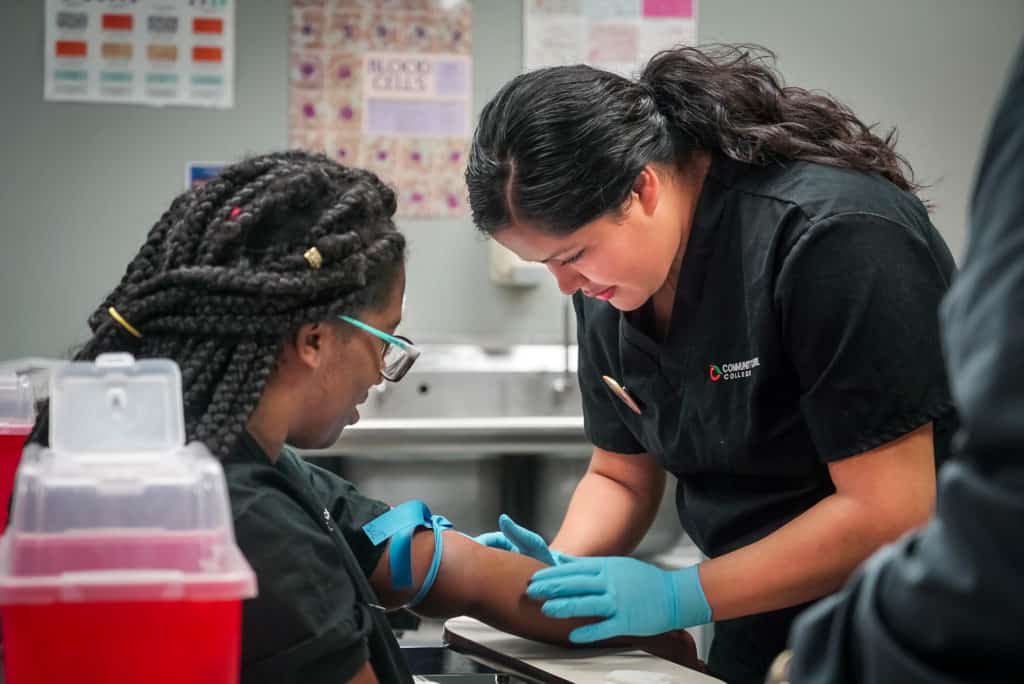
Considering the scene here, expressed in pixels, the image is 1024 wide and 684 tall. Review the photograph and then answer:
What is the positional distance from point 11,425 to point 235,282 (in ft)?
1.34

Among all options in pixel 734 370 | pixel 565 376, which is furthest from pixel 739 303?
pixel 565 376

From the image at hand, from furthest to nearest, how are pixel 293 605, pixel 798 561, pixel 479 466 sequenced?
pixel 479 466
pixel 798 561
pixel 293 605

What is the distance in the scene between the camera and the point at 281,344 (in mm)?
1069

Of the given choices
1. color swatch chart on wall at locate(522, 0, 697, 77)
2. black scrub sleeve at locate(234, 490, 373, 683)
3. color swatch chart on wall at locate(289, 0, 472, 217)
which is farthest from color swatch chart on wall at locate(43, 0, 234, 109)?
black scrub sleeve at locate(234, 490, 373, 683)

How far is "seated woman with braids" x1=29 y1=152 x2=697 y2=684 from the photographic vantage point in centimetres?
96

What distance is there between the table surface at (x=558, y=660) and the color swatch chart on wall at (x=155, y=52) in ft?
6.78

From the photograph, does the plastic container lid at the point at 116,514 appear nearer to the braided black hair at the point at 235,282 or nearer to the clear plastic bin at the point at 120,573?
the clear plastic bin at the point at 120,573

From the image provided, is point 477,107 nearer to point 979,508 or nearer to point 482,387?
point 482,387

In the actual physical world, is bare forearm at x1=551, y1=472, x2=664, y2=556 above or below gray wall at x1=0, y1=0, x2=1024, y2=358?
below

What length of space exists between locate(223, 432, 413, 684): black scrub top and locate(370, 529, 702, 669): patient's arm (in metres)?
0.30

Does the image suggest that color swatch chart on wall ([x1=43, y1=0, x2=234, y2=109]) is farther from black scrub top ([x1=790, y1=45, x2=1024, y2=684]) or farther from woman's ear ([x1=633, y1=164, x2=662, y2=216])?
black scrub top ([x1=790, y1=45, x2=1024, y2=684])

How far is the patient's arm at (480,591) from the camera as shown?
4.53ft

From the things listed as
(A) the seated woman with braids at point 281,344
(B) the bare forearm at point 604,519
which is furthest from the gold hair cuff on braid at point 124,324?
(B) the bare forearm at point 604,519

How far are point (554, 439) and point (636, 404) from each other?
0.88 metres
